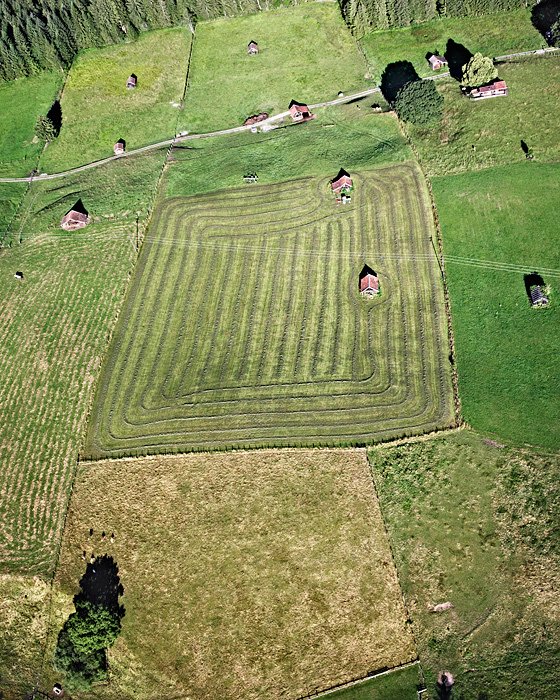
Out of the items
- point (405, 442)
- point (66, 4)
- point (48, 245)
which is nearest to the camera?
point (405, 442)

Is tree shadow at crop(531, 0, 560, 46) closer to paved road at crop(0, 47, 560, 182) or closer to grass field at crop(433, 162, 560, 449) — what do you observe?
paved road at crop(0, 47, 560, 182)

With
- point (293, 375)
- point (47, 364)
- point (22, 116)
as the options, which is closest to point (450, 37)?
point (293, 375)

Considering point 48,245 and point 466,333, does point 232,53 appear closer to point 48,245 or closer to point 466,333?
point 48,245

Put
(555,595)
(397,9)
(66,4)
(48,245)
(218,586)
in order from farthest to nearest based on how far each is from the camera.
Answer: (66,4) < (397,9) < (48,245) < (218,586) < (555,595)

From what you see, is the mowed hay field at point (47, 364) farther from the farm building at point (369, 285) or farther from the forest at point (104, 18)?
the forest at point (104, 18)

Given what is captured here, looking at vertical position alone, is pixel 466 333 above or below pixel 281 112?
below

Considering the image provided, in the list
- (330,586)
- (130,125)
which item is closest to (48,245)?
(130,125)
